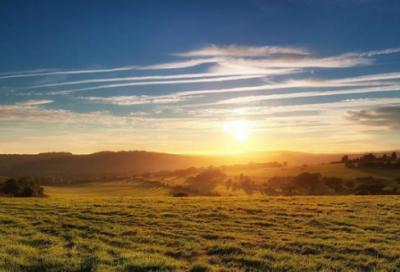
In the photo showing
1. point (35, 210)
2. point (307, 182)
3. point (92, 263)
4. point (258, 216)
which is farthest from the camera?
point (307, 182)

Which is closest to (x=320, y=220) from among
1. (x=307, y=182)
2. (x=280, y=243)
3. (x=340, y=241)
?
(x=340, y=241)

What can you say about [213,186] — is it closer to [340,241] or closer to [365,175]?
[365,175]

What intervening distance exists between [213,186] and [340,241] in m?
97.8

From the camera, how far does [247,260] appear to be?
13820 mm

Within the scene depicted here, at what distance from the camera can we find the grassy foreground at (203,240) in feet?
43.9

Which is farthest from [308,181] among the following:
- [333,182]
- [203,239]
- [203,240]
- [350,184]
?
[203,240]

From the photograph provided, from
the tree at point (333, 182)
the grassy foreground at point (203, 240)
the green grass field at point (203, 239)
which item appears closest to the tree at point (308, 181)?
the tree at point (333, 182)

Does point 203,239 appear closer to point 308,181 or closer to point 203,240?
point 203,240

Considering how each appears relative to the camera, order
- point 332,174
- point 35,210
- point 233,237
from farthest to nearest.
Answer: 1. point 332,174
2. point 35,210
3. point 233,237

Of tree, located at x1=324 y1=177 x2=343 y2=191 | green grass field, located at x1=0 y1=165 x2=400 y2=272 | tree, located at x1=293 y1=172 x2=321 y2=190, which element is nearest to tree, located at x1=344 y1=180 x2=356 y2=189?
tree, located at x1=324 y1=177 x2=343 y2=191

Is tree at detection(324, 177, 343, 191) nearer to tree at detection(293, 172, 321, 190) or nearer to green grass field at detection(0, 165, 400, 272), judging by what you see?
tree at detection(293, 172, 321, 190)

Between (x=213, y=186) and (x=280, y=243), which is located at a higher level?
(x=280, y=243)

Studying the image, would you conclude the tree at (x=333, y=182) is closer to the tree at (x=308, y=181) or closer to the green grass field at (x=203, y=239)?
the tree at (x=308, y=181)

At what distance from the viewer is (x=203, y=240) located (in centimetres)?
1741
